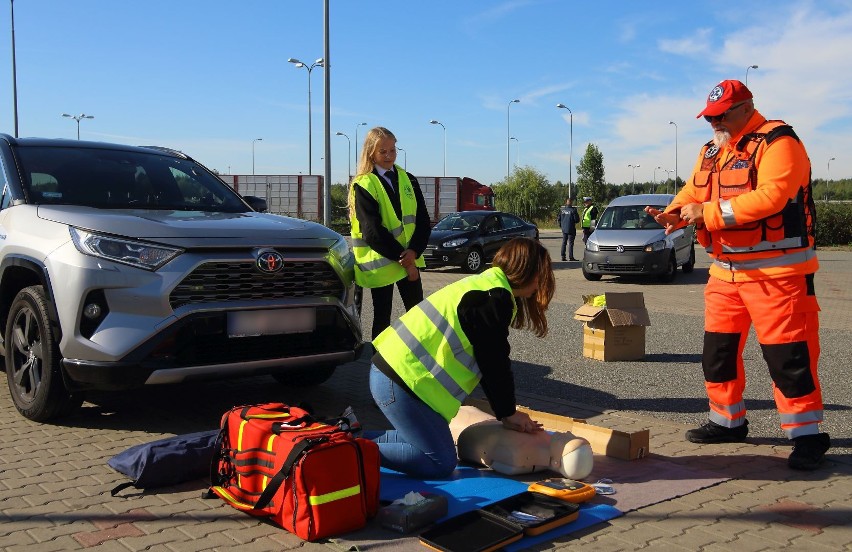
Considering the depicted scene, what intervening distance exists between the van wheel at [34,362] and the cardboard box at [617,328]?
4.49 metres

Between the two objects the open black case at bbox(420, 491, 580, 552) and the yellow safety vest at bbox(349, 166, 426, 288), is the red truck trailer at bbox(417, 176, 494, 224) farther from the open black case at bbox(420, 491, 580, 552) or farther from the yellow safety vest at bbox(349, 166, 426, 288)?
the open black case at bbox(420, 491, 580, 552)

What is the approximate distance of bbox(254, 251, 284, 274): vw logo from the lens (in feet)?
Result: 16.0

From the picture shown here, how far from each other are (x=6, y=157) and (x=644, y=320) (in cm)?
535

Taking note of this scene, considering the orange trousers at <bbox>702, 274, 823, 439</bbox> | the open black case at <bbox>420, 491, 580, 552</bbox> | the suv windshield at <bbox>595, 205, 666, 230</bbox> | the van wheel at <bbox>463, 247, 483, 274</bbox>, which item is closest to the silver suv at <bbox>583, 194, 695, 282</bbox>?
the suv windshield at <bbox>595, 205, 666, 230</bbox>

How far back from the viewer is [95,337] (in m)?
4.55

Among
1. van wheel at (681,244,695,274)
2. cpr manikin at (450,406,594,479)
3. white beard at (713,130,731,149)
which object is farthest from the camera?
van wheel at (681,244,695,274)

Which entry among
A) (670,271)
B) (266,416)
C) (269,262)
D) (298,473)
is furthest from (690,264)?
(298,473)

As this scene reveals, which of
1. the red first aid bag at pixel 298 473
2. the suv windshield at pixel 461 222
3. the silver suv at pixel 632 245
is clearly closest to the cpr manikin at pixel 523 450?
the red first aid bag at pixel 298 473

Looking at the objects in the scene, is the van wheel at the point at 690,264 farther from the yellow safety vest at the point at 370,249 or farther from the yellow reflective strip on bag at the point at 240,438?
the yellow reflective strip on bag at the point at 240,438

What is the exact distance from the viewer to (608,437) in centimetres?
457

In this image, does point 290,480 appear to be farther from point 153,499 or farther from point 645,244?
point 645,244

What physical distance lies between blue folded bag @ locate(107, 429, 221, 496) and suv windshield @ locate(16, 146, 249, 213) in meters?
1.96

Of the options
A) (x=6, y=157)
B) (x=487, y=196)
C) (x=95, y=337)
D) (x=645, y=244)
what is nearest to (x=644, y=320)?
(x=95, y=337)

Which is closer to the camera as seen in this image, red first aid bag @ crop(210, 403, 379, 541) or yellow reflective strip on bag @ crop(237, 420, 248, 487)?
red first aid bag @ crop(210, 403, 379, 541)
